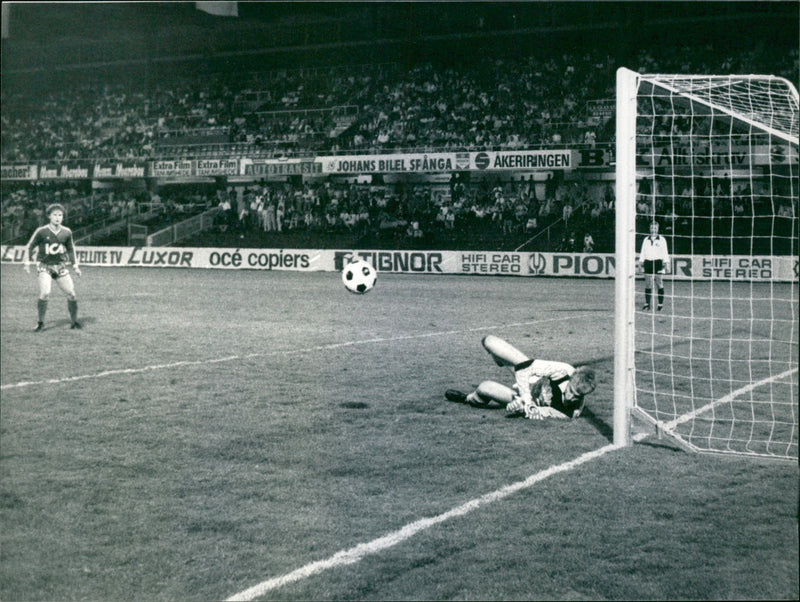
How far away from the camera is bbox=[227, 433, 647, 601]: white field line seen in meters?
3.75

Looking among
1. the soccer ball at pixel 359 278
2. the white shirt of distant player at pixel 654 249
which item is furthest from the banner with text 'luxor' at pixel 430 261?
the soccer ball at pixel 359 278

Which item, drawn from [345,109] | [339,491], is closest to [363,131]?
[345,109]

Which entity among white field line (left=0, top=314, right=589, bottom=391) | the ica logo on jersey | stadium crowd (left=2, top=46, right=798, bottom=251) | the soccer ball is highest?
stadium crowd (left=2, top=46, right=798, bottom=251)

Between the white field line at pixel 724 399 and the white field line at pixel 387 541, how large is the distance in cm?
146

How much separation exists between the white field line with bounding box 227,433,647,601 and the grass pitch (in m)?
0.05

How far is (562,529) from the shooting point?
4.39 meters

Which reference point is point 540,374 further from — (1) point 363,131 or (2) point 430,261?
(1) point 363,131

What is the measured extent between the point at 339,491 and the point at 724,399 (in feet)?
14.5

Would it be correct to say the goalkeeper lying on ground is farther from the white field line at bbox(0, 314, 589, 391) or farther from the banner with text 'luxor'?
the banner with text 'luxor'

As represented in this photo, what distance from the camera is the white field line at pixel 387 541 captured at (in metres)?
3.75

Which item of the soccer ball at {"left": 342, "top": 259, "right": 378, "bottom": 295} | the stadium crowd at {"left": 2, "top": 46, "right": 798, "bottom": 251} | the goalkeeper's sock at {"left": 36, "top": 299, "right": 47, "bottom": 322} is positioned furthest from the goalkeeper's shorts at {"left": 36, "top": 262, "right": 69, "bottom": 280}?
the stadium crowd at {"left": 2, "top": 46, "right": 798, "bottom": 251}

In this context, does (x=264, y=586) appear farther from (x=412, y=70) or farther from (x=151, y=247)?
(x=412, y=70)

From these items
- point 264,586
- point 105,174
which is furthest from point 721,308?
point 105,174

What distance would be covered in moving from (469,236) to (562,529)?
91.5 ft
